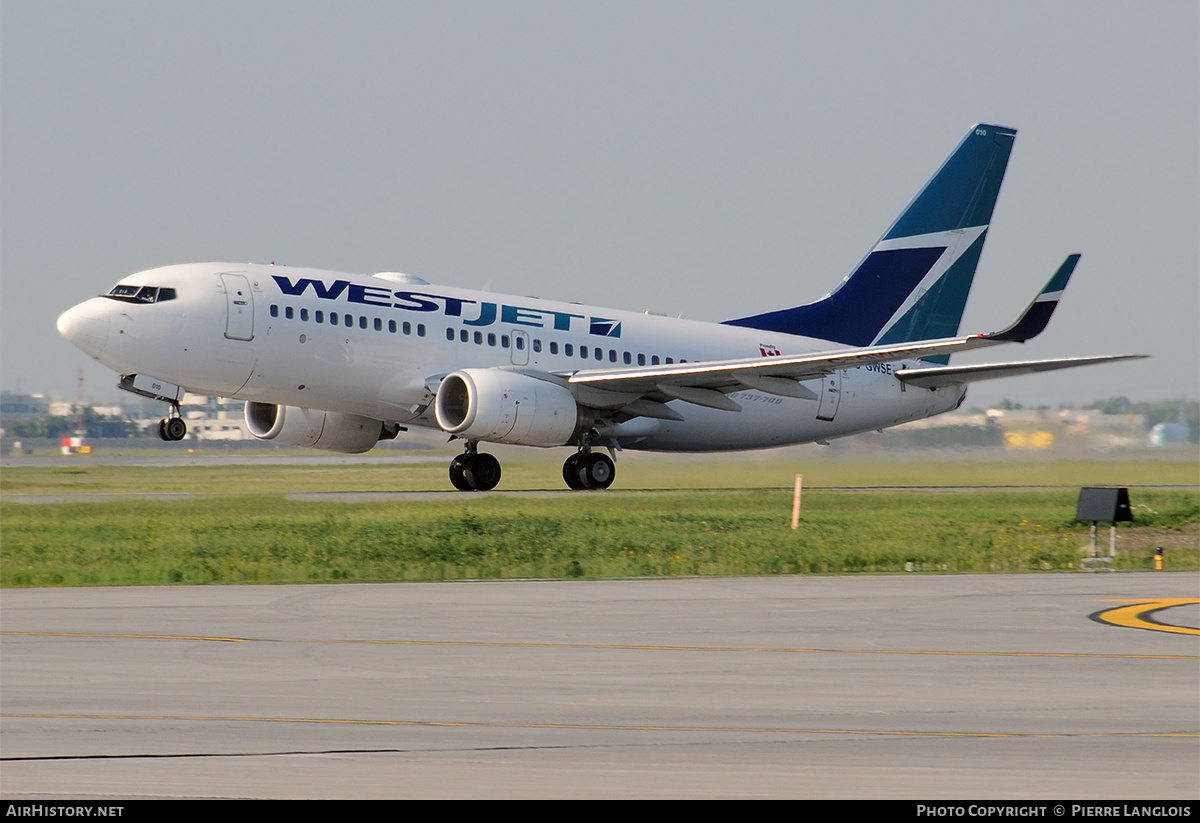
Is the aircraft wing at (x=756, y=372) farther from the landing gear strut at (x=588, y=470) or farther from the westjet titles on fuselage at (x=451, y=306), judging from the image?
the landing gear strut at (x=588, y=470)

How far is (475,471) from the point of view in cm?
3194

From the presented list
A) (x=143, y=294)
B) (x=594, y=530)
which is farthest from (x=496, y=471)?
(x=594, y=530)

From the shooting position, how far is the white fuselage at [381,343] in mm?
27844

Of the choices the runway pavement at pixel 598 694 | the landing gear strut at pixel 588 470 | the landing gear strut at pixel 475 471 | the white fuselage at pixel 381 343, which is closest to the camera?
the runway pavement at pixel 598 694

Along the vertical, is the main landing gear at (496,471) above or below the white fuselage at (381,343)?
below

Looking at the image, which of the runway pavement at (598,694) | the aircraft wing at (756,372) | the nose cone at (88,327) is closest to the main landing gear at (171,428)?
the nose cone at (88,327)

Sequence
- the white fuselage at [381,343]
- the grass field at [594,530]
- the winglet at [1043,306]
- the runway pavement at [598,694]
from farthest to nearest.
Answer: the white fuselage at [381,343], the winglet at [1043,306], the grass field at [594,530], the runway pavement at [598,694]

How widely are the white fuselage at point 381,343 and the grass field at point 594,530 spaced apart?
Result: 176 centimetres

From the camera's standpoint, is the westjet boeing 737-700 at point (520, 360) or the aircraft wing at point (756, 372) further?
the aircraft wing at point (756, 372)

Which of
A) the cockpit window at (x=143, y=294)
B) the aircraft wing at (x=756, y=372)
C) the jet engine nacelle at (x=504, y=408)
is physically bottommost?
the jet engine nacelle at (x=504, y=408)

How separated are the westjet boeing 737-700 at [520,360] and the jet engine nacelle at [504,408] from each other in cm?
4

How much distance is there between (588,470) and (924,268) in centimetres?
1219

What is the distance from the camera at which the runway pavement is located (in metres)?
7.21

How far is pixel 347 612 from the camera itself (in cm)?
1405
